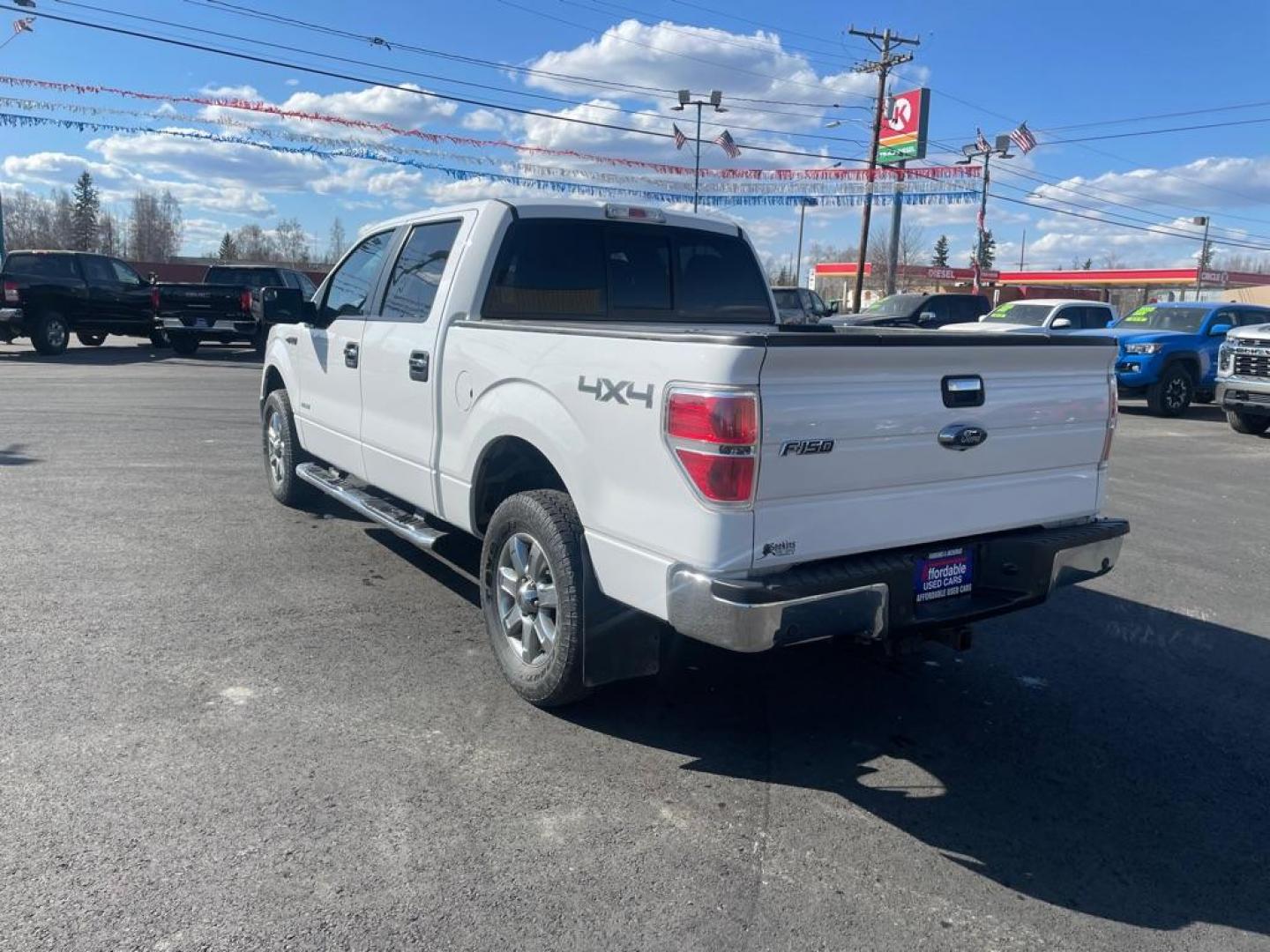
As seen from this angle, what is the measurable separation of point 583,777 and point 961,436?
6.04 feet

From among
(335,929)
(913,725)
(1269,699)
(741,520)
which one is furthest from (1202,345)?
(335,929)

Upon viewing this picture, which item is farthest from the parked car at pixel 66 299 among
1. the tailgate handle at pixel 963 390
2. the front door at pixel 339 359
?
the tailgate handle at pixel 963 390

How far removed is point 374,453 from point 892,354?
3.22 metres

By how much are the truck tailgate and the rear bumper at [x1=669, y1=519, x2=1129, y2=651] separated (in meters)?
0.07

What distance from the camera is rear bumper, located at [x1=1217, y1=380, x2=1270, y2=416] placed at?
13.4 meters

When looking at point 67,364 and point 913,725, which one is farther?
point 67,364

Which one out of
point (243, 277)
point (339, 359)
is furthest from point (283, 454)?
point (243, 277)

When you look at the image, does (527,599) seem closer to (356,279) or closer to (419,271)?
(419,271)

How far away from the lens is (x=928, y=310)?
2214 cm

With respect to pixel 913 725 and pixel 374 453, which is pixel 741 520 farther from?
pixel 374 453

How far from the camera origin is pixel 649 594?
11.0 ft

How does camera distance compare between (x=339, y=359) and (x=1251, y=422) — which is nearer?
(x=339, y=359)

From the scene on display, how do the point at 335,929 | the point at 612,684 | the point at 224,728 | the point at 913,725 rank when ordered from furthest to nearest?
the point at 612,684
the point at 913,725
the point at 224,728
the point at 335,929

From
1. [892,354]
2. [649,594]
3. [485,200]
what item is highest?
[485,200]
